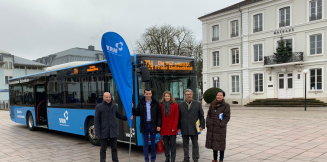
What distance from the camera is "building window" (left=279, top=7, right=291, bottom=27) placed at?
1031 inches

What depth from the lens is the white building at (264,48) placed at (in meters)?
24.3

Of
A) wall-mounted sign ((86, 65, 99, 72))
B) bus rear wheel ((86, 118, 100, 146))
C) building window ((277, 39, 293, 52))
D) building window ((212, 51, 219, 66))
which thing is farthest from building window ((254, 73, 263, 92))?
wall-mounted sign ((86, 65, 99, 72))

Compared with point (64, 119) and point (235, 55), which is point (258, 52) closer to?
point (235, 55)

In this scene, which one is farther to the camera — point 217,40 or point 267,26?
point 217,40

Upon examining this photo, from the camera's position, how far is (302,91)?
971 inches

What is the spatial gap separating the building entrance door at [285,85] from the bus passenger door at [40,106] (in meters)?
21.9

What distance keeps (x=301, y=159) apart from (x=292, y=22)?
22.6 meters

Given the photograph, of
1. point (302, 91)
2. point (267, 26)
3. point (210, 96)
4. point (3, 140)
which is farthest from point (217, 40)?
point (3, 140)

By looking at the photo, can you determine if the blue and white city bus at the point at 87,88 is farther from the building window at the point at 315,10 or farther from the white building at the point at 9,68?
the white building at the point at 9,68

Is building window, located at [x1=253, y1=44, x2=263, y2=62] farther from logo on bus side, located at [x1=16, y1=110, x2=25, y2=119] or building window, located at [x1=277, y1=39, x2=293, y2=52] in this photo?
logo on bus side, located at [x1=16, y1=110, x2=25, y2=119]

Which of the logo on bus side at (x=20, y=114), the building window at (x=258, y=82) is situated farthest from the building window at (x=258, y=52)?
the logo on bus side at (x=20, y=114)

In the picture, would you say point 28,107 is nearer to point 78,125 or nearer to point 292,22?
point 78,125

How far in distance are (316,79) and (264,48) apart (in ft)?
19.2

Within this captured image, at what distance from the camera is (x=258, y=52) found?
2831cm
